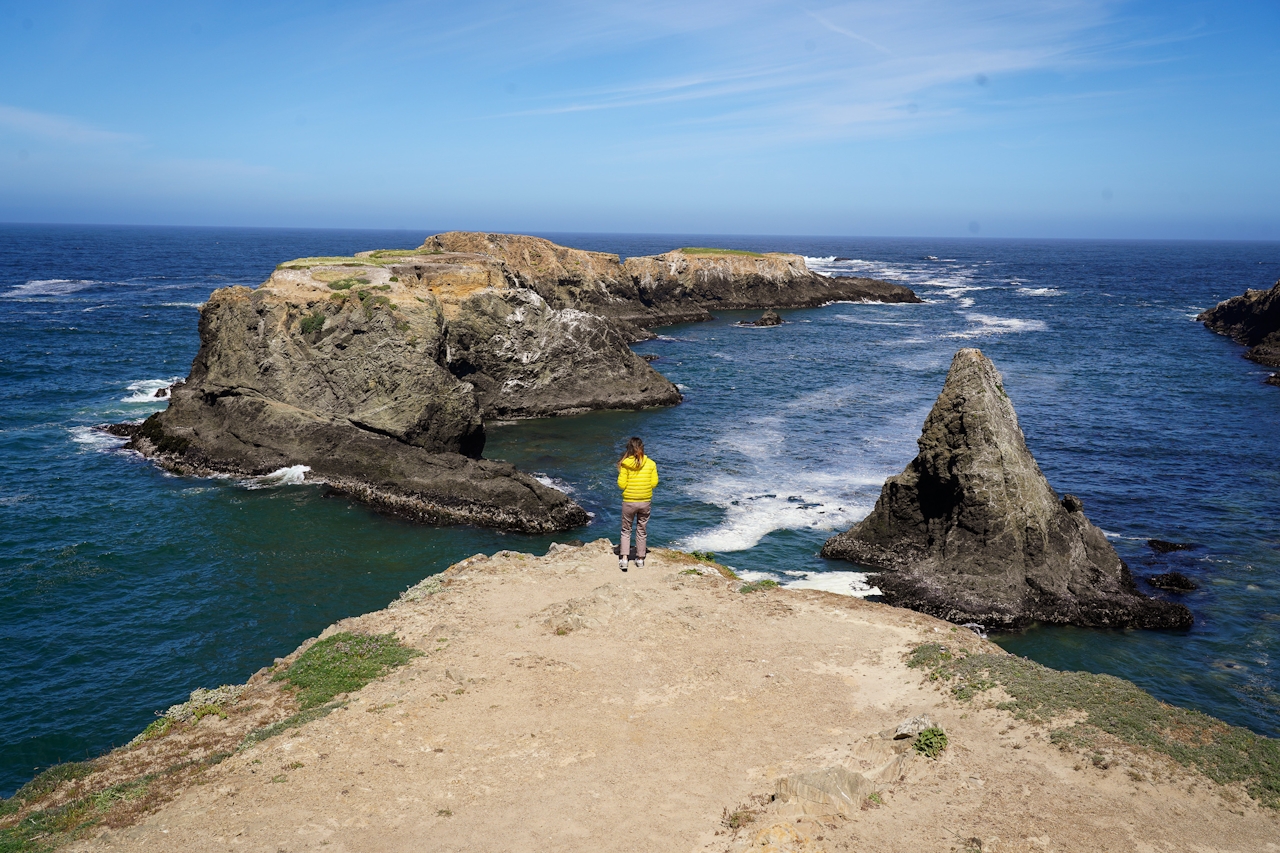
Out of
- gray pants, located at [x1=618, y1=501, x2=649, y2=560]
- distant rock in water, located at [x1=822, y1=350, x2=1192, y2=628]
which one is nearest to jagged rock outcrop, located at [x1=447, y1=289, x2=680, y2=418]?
distant rock in water, located at [x1=822, y1=350, x2=1192, y2=628]

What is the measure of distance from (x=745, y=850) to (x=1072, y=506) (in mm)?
20457

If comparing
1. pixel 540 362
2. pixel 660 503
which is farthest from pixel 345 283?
pixel 660 503

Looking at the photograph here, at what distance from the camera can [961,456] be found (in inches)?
957

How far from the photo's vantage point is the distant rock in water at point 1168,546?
2811 centimetres

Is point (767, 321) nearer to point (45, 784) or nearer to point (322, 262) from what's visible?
point (322, 262)

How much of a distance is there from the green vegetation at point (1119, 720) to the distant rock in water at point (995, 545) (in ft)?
28.0

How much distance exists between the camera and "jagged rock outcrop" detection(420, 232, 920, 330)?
73375 mm

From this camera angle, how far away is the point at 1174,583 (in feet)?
82.7

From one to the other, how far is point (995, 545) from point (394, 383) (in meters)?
23.9

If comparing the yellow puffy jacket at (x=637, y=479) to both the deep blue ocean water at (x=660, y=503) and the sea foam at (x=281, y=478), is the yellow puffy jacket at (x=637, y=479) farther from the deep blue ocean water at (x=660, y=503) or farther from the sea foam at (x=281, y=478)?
the sea foam at (x=281, y=478)

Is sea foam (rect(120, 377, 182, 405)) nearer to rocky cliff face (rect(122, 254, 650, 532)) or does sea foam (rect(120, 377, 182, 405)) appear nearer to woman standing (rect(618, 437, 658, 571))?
rocky cliff face (rect(122, 254, 650, 532))

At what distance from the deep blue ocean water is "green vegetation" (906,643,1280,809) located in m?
7.76

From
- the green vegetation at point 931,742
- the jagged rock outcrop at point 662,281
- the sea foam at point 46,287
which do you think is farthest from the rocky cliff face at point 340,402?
the sea foam at point 46,287

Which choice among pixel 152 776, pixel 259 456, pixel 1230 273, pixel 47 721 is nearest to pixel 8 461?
pixel 259 456
